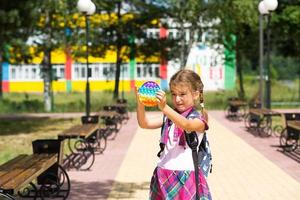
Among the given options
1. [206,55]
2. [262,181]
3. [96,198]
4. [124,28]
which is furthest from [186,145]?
[206,55]

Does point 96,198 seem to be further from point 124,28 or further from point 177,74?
point 124,28

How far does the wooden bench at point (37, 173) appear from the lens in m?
6.43

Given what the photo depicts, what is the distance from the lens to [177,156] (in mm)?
4090

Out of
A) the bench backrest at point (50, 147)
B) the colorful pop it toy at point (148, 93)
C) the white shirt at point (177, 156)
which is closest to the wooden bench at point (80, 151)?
the bench backrest at point (50, 147)

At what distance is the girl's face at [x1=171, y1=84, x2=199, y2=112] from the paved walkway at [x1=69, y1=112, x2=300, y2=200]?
13.7ft

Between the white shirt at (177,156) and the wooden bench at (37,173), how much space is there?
2.36 metres

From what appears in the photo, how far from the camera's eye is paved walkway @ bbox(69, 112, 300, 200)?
827 cm

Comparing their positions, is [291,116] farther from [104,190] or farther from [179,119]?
[179,119]

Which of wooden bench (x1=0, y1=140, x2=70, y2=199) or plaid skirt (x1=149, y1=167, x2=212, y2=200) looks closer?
plaid skirt (x1=149, y1=167, x2=212, y2=200)

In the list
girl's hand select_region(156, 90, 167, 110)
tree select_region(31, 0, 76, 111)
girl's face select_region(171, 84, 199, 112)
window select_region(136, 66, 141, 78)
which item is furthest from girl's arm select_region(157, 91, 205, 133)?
window select_region(136, 66, 141, 78)

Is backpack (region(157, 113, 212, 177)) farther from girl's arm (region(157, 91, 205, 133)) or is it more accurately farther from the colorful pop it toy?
the colorful pop it toy

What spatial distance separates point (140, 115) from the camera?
3.99m

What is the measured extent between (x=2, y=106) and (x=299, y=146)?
19.7 m

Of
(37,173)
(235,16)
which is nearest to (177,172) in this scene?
(37,173)
